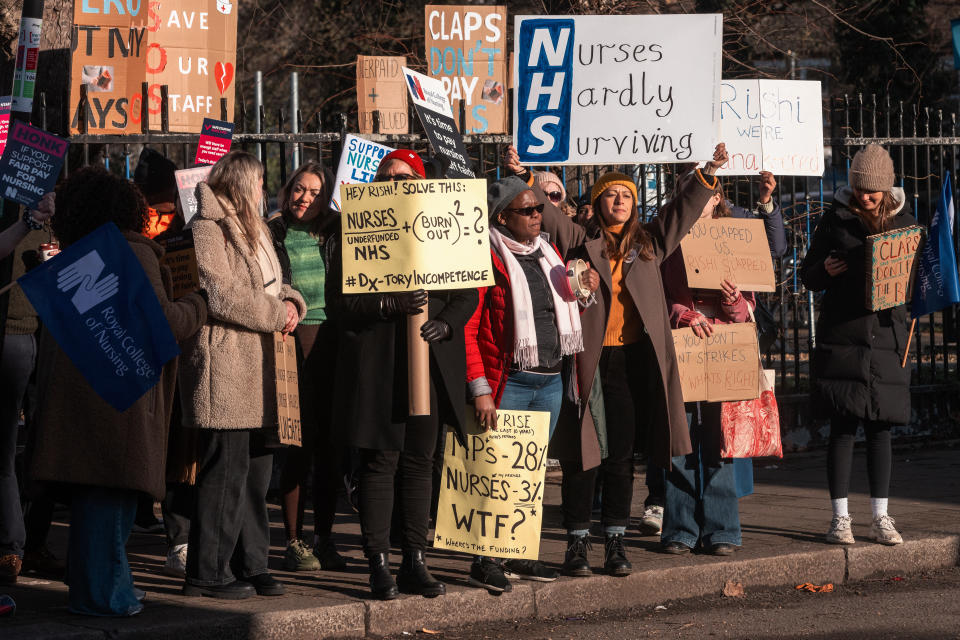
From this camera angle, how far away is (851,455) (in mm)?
7070

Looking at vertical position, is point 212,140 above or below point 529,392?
above

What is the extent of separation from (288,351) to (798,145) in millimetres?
4570

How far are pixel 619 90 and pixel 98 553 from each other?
13.0ft

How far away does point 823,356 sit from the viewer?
7.12 m

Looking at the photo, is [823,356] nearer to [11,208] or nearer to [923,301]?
[923,301]

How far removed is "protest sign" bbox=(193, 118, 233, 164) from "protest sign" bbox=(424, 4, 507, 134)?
1.75 m

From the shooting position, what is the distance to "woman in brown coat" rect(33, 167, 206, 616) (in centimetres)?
504

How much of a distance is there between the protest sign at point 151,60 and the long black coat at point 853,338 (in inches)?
149

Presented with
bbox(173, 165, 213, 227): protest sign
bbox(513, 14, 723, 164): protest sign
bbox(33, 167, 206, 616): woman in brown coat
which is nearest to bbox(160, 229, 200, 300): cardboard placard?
bbox(33, 167, 206, 616): woman in brown coat

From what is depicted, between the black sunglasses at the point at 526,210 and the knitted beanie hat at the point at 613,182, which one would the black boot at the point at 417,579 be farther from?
the knitted beanie hat at the point at 613,182

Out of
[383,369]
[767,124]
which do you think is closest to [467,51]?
[767,124]

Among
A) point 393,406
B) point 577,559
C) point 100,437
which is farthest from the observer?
point 577,559

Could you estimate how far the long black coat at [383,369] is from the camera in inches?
221

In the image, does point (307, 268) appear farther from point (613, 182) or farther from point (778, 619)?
point (778, 619)
